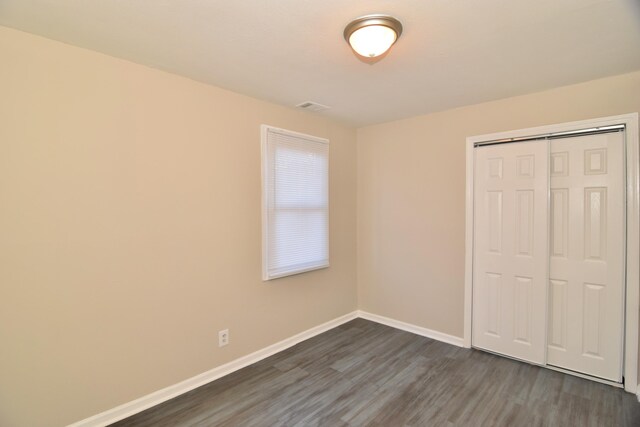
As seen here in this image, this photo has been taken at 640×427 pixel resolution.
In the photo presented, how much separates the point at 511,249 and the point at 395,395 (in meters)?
1.73

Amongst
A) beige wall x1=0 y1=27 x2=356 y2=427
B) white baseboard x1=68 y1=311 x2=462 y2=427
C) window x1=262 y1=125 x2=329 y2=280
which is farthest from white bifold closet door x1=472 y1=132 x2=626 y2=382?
beige wall x1=0 y1=27 x2=356 y2=427

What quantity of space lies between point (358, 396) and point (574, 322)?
6.50 feet

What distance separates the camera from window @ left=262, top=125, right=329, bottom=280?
2.92 meters

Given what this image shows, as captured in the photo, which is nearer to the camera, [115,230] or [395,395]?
[115,230]

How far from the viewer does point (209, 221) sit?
2568 mm

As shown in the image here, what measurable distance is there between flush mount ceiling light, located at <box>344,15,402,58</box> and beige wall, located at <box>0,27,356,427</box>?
1402 millimetres

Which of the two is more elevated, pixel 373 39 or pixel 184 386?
pixel 373 39

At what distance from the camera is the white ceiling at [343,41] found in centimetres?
155

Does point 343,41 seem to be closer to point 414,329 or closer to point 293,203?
point 293,203

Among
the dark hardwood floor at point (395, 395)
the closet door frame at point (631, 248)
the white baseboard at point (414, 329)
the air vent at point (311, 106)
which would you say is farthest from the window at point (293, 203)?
the closet door frame at point (631, 248)

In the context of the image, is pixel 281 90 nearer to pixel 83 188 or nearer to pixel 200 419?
pixel 83 188

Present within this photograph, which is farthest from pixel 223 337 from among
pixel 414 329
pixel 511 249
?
pixel 511 249

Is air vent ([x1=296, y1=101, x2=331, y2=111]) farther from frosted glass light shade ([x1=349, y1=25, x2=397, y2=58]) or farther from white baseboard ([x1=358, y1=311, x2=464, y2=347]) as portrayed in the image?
white baseboard ([x1=358, y1=311, x2=464, y2=347])

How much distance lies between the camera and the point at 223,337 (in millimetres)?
2654
